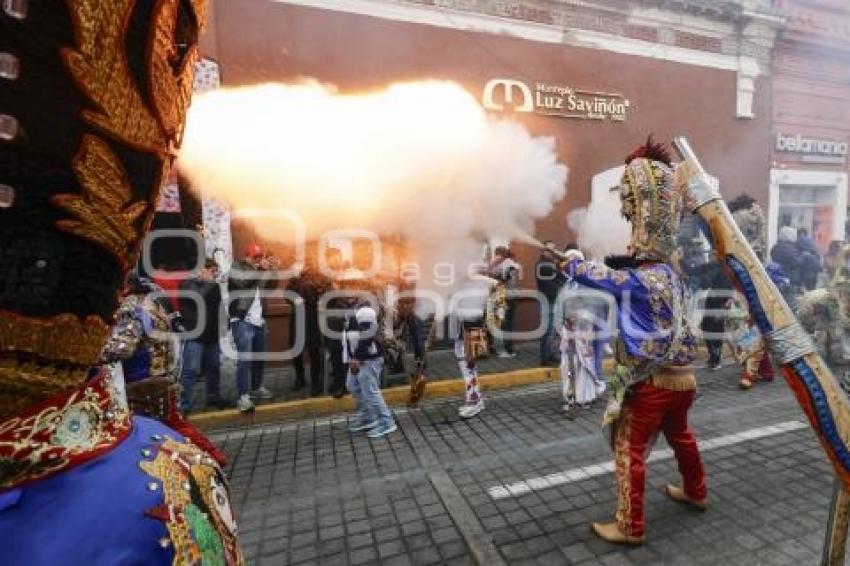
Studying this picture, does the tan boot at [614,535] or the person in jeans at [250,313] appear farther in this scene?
the person in jeans at [250,313]

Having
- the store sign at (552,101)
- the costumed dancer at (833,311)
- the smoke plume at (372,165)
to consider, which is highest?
the store sign at (552,101)

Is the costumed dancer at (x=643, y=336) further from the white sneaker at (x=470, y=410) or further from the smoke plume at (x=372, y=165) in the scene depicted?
the smoke plume at (x=372, y=165)

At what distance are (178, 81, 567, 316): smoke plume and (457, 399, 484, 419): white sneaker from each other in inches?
75.7

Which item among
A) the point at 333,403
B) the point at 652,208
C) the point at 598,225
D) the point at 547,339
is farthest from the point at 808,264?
the point at 333,403

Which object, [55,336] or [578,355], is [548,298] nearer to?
[578,355]

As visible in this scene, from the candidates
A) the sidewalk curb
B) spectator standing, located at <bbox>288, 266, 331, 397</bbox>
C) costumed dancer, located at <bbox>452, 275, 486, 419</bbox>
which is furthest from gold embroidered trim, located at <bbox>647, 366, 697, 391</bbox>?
spectator standing, located at <bbox>288, 266, 331, 397</bbox>

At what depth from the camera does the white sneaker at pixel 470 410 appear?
6480 mm

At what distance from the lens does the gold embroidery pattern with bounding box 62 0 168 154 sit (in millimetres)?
805

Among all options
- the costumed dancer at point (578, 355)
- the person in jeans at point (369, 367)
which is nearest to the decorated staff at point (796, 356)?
the costumed dancer at point (578, 355)

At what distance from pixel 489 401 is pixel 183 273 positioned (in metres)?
4.58

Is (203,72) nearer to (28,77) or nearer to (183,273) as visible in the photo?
(183,273)

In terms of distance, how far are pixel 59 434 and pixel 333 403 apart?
20.4ft

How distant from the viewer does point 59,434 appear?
94 centimetres

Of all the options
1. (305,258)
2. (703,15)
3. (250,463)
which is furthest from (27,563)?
(703,15)
